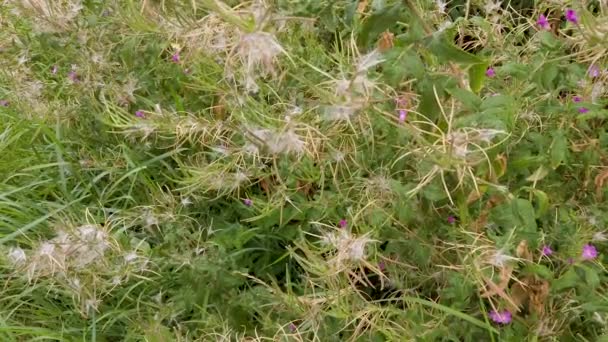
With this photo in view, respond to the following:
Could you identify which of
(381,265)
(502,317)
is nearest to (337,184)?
(381,265)

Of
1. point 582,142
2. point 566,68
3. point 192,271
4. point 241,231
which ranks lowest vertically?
point 241,231

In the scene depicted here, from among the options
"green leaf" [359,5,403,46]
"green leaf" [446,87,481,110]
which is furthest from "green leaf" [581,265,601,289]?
"green leaf" [359,5,403,46]

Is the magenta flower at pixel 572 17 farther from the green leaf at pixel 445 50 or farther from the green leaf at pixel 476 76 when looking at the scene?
the green leaf at pixel 445 50

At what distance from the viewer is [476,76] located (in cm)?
141

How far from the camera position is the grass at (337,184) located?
1.29m

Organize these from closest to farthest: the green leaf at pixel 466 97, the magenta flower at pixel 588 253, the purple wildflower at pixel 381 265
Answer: the green leaf at pixel 466 97 → the magenta flower at pixel 588 253 → the purple wildflower at pixel 381 265

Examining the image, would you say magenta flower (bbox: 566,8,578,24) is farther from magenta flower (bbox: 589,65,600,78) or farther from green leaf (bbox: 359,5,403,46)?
green leaf (bbox: 359,5,403,46)

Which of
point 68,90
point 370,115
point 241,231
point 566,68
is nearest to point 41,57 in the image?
point 68,90

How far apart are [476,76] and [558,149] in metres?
0.23

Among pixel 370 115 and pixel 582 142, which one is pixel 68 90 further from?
pixel 582 142

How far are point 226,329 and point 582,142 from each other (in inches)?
34.1

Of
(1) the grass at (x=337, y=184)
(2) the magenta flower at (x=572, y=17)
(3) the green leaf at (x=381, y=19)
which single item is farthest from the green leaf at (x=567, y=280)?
(3) the green leaf at (x=381, y=19)

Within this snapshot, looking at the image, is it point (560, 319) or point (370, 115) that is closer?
point (370, 115)

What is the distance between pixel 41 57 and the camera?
2643 mm
